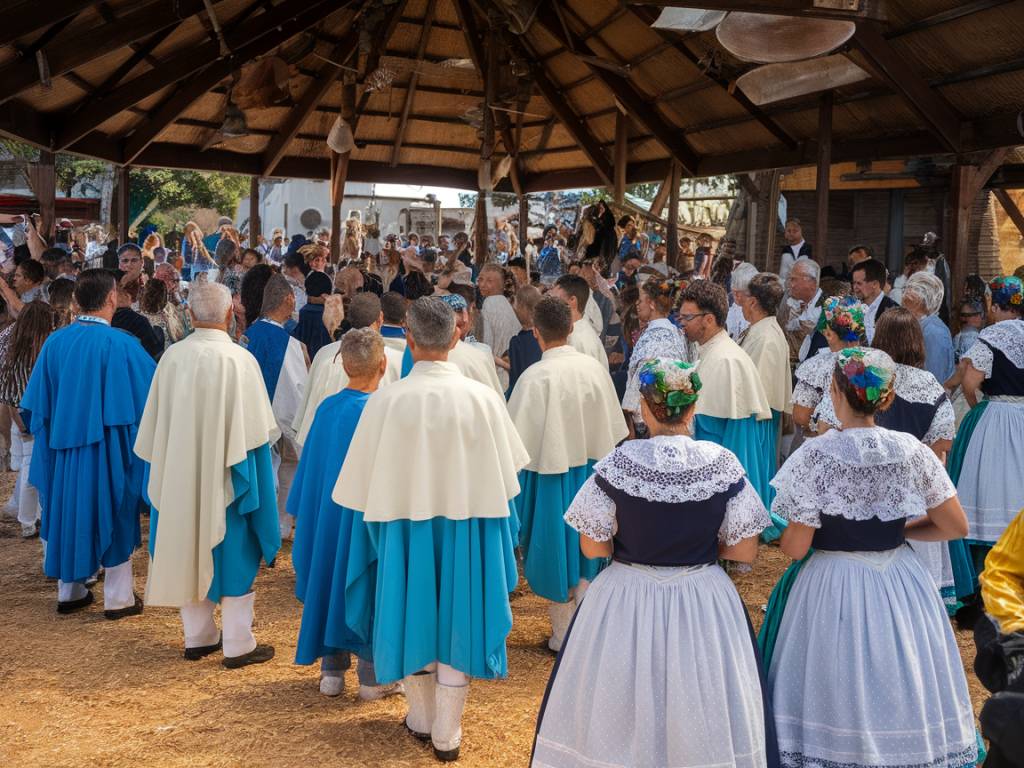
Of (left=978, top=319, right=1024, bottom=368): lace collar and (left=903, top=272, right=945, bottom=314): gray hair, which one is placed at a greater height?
(left=903, top=272, right=945, bottom=314): gray hair

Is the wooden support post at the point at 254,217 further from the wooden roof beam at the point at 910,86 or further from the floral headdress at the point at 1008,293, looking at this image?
the floral headdress at the point at 1008,293

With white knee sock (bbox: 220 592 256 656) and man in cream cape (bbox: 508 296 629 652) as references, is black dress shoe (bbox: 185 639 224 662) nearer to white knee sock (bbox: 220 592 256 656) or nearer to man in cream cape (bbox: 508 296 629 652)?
white knee sock (bbox: 220 592 256 656)

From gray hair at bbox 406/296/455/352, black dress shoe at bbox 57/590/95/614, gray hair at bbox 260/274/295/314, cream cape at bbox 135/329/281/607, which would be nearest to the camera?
gray hair at bbox 406/296/455/352

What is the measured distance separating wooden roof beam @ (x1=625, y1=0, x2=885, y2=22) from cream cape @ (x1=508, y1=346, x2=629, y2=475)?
2.21m

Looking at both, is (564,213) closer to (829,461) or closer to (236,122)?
(236,122)

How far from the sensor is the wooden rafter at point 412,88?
1310 centimetres

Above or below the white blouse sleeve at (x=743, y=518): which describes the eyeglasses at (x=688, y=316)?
above

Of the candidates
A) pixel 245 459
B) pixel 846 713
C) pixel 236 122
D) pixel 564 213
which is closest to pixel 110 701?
pixel 245 459

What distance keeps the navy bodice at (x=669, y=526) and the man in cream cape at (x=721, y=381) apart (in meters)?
2.71

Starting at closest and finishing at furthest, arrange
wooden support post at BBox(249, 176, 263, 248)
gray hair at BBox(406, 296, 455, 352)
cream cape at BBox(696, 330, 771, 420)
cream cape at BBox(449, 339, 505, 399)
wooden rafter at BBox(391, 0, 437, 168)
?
gray hair at BBox(406, 296, 455, 352)
cream cape at BBox(449, 339, 505, 399)
cream cape at BBox(696, 330, 771, 420)
wooden rafter at BBox(391, 0, 437, 168)
wooden support post at BBox(249, 176, 263, 248)

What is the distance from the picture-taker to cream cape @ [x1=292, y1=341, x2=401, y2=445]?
5598mm


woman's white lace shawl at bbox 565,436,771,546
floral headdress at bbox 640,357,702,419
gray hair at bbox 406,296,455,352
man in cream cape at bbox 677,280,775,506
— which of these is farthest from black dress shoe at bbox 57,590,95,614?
floral headdress at bbox 640,357,702,419

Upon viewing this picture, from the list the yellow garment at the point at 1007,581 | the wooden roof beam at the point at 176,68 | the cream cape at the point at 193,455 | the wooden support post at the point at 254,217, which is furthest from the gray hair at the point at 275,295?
the wooden support post at the point at 254,217

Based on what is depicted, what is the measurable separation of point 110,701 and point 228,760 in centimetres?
97
